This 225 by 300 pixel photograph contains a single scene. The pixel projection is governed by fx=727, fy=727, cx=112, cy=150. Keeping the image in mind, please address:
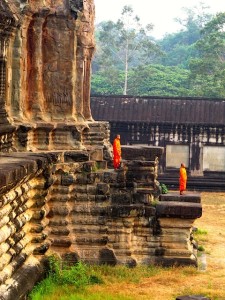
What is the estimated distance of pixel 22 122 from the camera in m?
10.1

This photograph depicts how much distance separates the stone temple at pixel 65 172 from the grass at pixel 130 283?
0.28 meters

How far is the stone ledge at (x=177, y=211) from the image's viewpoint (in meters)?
10.7

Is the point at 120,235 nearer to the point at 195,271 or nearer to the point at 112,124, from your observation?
the point at 195,271

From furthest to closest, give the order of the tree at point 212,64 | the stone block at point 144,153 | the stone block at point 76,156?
the tree at point 212,64, the stone block at point 144,153, the stone block at point 76,156

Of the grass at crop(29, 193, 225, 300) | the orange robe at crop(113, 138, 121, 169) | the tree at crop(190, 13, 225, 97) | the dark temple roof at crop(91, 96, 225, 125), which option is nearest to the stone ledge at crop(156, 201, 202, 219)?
the grass at crop(29, 193, 225, 300)

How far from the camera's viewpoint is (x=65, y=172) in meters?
10.3

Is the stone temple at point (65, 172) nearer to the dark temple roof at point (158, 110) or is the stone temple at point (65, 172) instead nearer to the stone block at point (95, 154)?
→ the stone block at point (95, 154)

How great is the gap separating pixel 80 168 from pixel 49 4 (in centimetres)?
250

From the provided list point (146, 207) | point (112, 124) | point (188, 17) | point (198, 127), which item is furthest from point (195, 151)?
point (188, 17)

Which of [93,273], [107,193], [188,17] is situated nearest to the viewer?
[93,273]

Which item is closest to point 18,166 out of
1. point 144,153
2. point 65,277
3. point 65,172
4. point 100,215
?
point 65,277

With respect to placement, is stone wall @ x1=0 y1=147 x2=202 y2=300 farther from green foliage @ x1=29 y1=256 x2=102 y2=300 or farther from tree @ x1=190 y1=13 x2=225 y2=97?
tree @ x1=190 y1=13 x2=225 y2=97

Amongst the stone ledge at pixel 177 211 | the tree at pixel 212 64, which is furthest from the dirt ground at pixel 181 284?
the tree at pixel 212 64

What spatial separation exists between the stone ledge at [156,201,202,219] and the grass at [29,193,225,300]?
30.5 inches
